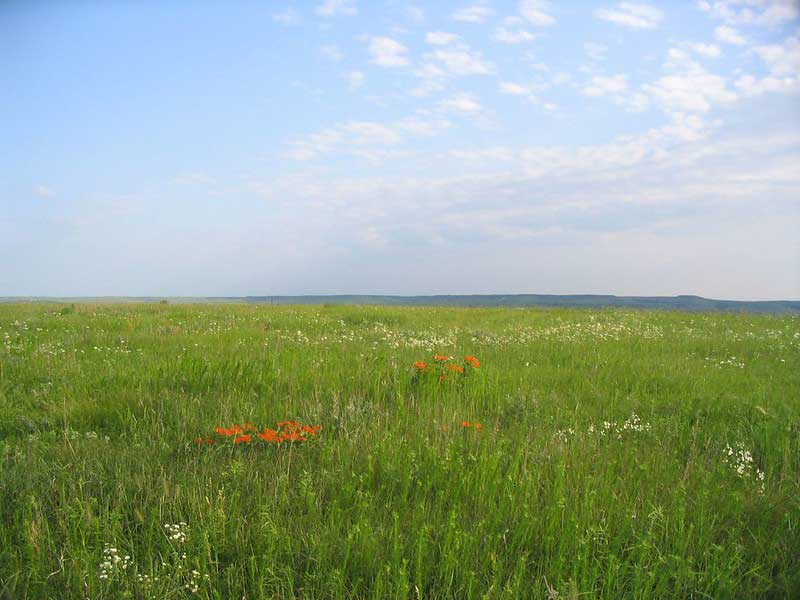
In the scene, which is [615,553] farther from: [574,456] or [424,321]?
[424,321]

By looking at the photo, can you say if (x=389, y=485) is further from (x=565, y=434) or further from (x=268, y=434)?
(x=565, y=434)

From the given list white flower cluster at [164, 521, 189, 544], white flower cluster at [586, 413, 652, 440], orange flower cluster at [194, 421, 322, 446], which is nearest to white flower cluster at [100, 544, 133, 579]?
white flower cluster at [164, 521, 189, 544]

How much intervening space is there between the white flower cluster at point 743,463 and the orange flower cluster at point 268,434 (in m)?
3.47

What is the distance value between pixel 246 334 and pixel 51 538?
8.12 m

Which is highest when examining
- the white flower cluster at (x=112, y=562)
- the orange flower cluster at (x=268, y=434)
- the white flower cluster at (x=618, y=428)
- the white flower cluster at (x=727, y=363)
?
the white flower cluster at (x=727, y=363)

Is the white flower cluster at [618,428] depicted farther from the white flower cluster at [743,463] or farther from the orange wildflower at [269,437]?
the orange wildflower at [269,437]

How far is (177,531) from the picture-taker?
124 inches

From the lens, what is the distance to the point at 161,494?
Answer: 3.42 m

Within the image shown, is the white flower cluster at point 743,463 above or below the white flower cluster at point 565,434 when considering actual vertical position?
below

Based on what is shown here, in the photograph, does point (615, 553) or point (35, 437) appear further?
point (35, 437)

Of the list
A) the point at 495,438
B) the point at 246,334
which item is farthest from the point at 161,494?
the point at 246,334

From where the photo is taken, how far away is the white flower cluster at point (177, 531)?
3.02 metres

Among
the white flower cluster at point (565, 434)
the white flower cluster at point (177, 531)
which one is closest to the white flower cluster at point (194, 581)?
the white flower cluster at point (177, 531)

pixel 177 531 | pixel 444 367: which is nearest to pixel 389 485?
pixel 177 531
